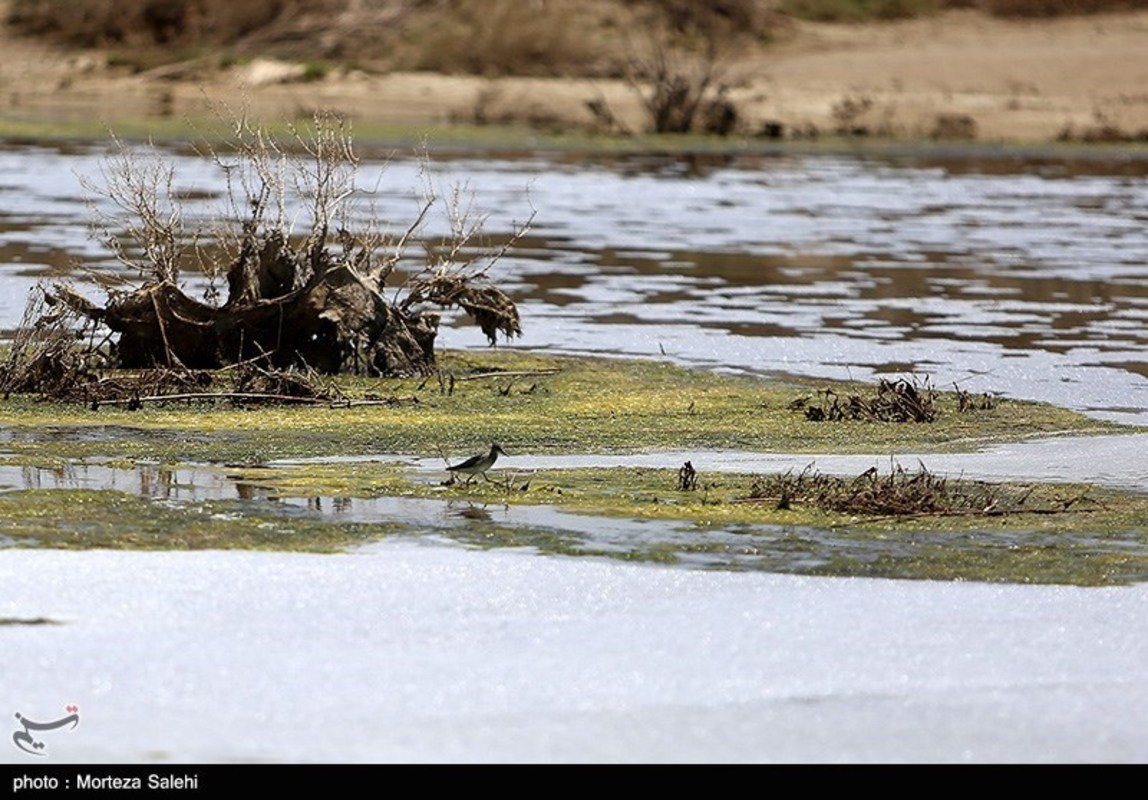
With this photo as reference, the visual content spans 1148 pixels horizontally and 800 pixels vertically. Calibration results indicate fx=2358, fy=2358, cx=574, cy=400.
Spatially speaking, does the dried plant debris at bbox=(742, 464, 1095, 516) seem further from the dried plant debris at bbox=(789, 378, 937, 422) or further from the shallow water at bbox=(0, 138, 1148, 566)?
the dried plant debris at bbox=(789, 378, 937, 422)

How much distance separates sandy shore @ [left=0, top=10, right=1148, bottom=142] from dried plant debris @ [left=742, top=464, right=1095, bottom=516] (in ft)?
86.5

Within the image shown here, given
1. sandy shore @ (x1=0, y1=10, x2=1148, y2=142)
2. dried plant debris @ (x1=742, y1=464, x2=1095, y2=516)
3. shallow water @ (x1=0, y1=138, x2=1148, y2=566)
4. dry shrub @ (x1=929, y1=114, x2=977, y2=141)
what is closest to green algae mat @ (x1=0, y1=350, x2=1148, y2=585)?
dried plant debris @ (x1=742, y1=464, x2=1095, y2=516)

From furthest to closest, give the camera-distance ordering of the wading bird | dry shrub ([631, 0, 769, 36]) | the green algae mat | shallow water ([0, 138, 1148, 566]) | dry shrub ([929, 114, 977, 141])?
dry shrub ([631, 0, 769, 36]) → dry shrub ([929, 114, 977, 141]) → shallow water ([0, 138, 1148, 566]) → the wading bird → the green algae mat

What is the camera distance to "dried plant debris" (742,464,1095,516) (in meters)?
9.13

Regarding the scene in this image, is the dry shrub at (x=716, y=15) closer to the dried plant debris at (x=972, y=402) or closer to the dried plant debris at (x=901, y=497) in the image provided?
the dried plant debris at (x=972, y=402)

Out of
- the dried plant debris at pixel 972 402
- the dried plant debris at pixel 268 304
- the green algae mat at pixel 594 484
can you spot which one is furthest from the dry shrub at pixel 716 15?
the dried plant debris at pixel 972 402

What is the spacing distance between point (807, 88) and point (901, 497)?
3120cm

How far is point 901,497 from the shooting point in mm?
9141

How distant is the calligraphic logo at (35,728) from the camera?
611cm

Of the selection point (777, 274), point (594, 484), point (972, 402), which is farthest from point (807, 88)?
point (594, 484)

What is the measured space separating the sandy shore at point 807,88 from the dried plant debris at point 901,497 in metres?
26.4

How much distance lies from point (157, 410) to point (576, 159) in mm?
21672

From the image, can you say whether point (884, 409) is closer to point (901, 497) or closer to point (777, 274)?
point (901, 497)

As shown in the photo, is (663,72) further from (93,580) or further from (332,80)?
(93,580)
